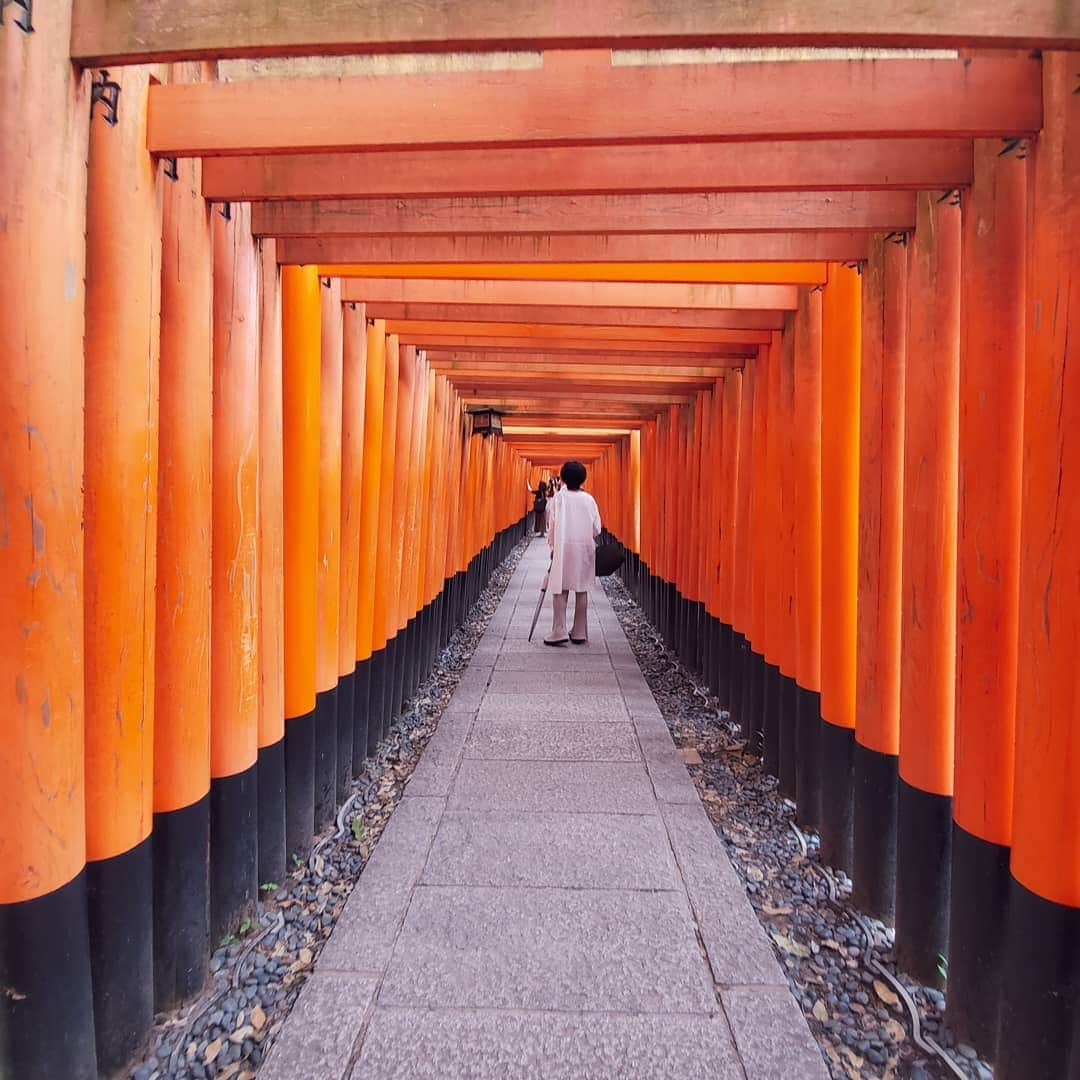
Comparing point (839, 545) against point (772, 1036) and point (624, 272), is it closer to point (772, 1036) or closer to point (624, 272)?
point (624, 272)

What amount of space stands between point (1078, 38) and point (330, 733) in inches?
151

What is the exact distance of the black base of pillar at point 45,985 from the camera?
5.87ft

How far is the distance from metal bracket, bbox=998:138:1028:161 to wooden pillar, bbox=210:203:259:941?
8.02 feet

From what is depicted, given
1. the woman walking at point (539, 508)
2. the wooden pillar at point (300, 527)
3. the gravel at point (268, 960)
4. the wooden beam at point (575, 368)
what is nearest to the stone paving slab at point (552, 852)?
the gravel at point (268, 960)

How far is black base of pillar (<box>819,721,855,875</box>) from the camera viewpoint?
342 cm

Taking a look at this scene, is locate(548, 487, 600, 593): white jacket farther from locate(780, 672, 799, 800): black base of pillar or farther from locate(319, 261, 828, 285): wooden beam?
locate(319, 261, 828, 285): wooden beam

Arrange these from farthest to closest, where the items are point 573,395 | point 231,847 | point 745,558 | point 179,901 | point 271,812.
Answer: point 573,395
point 745,558
point 271,812
point 231,847
point 179,901

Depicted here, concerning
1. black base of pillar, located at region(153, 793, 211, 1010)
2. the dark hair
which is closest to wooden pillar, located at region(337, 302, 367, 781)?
black base of pillar, located at region(153, 793, 211, 1010)

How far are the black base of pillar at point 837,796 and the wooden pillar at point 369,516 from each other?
2669 mm

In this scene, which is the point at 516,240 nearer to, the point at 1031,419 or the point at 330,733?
the point at 1031,419

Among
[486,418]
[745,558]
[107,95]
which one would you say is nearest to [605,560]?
[486,418]

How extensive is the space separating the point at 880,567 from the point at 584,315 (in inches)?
87.3

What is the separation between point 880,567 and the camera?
117 inches

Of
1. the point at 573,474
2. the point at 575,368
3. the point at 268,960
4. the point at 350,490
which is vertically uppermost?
the point at 575,368
